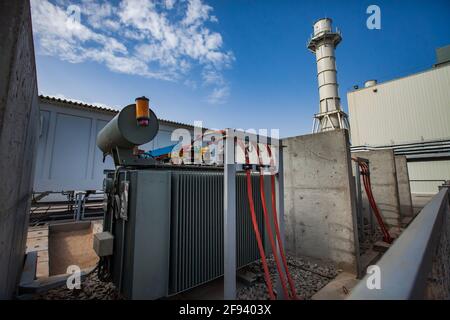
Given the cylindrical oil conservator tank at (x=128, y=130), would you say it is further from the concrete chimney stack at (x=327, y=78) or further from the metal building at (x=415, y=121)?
the metal building at (x=415, y=121)

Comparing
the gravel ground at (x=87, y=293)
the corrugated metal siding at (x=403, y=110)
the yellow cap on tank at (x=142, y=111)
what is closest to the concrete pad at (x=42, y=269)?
the gravel ground at (x=87, y=293)

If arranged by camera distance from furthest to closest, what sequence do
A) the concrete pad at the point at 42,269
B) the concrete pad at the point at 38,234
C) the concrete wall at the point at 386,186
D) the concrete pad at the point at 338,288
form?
the concrete wall at the point at 386,186, the concrete pad at the point at 38,234, the concrete pad at the point at 42,269, the concrete pad at the point at 338,288

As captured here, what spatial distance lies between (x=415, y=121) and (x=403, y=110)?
0.86 meters

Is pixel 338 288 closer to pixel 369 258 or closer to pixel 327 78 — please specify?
pixel 369 258

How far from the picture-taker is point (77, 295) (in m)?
2.07

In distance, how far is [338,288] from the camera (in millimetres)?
2268

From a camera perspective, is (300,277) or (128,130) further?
(300,277)

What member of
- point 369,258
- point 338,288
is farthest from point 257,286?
point 369,258

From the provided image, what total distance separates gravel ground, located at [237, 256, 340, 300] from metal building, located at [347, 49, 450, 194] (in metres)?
11.4

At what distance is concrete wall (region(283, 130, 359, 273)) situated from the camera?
2.73m

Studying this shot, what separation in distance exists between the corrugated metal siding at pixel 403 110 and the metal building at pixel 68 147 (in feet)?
46.7

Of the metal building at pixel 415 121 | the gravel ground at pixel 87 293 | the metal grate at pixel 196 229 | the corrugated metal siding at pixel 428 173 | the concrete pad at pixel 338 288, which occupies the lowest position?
the concrete pad at pixel 338 288

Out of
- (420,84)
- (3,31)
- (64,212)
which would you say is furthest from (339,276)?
(420,84)

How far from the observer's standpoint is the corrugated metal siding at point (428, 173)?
9.92 m
